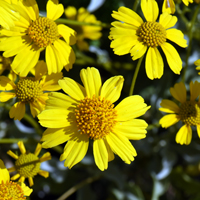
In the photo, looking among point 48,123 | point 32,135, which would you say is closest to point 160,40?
point 48,123

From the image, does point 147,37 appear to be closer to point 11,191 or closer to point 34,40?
point 34,40

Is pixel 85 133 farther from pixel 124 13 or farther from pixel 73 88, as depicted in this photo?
pixel 124 13

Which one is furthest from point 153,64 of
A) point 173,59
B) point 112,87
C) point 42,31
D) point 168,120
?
point 42,31

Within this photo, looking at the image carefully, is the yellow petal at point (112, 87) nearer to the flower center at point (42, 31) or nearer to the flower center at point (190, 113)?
the flower center at point (42, 31)

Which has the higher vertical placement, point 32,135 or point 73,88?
point 73,88

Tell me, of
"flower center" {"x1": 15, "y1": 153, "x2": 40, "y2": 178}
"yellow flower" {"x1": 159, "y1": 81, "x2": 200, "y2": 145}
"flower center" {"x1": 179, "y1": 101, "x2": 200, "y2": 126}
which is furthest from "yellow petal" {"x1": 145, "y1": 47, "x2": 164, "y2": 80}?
"flower center" {"x1": 15, "y1": 153, "x2": 40, "y2": 178}

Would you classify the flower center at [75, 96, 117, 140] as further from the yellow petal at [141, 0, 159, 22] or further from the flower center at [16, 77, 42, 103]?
the yellow petal at [141, 0, 159, 22]
